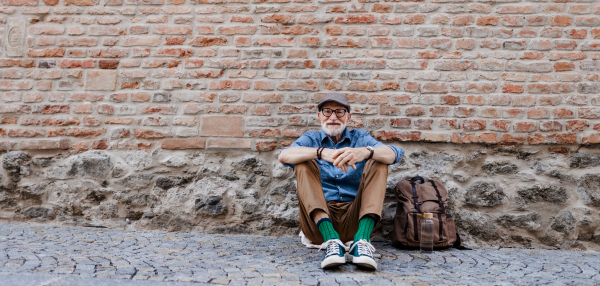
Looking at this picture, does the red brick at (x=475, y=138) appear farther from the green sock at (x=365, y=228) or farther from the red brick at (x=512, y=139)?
the green sock at (x=365, y=228)

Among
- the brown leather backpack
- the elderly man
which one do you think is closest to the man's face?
the elderly man

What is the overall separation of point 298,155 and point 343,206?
1.87ft

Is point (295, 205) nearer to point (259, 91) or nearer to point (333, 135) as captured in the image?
point (333, 135)

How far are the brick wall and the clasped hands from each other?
80 centimetres

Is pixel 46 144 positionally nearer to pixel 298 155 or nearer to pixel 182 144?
pixel 182 144

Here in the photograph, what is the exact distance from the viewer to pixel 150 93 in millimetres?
3607

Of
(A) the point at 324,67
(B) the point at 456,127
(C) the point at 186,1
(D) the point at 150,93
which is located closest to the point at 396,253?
(B) the point at 456,127

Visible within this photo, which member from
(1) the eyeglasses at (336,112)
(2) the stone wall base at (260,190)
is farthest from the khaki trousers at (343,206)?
(2) the stone wall base at (260,190)

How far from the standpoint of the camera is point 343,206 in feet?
9.82

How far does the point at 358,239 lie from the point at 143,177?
2088mm

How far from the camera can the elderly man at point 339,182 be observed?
2539 millimetres

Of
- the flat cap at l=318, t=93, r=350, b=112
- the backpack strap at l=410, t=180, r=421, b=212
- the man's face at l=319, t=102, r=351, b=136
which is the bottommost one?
the backpack strap at l=410, t=180, r=421, b=212

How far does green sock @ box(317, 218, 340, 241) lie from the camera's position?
254 centimetres

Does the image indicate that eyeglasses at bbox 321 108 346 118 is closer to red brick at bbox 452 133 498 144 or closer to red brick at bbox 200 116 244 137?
red brick at bbox 200 116 244 137
